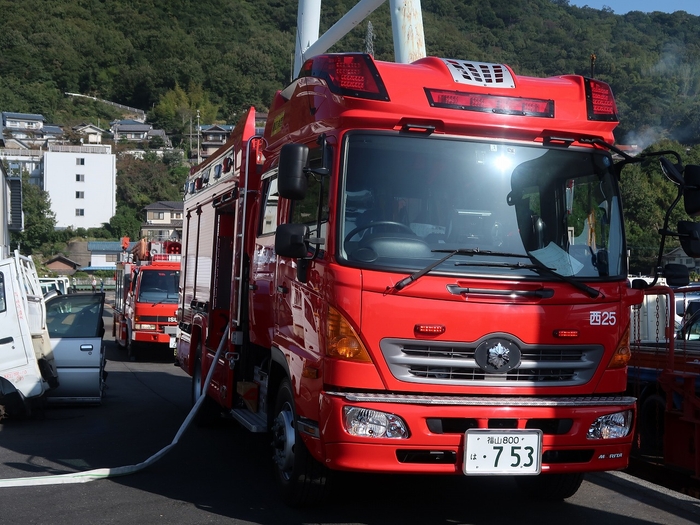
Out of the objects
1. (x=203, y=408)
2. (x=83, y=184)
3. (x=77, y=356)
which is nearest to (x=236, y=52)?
(x=83, y=184)

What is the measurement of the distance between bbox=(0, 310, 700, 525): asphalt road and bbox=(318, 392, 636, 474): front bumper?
0.79m

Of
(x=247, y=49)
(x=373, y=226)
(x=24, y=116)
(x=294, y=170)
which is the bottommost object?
(x=373, y=226)

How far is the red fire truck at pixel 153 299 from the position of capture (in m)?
21.0

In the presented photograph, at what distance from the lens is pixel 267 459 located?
8320 mm

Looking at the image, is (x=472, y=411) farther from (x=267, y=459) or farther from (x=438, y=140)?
(x=267, y=459)

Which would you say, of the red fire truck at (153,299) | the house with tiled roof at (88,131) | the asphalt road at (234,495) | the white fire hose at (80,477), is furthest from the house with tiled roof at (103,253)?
the white fire hose at (80,477)

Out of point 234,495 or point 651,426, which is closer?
point 234,495

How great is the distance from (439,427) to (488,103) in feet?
7.36

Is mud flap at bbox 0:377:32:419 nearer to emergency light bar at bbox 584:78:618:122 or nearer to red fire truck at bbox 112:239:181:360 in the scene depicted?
emergency light bar at bbox 584:78:618:122

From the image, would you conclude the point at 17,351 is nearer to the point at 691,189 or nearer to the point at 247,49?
the point at 691,189

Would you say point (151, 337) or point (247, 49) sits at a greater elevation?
point (247, 49)

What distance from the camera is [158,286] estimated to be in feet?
70.5

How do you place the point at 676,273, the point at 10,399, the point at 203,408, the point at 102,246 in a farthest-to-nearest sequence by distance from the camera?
the point at 102,246 → the point at 10,399 → the point at 203,408 → the point at 676,273

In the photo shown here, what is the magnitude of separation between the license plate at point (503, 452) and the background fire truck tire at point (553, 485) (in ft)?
3.92
